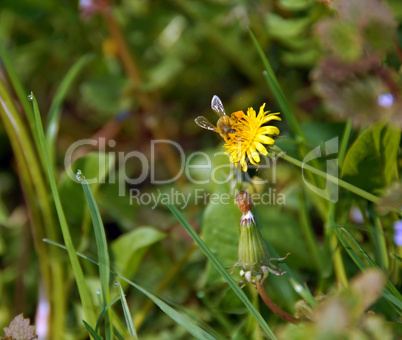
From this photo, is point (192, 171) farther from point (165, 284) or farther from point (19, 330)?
point (19, 330)

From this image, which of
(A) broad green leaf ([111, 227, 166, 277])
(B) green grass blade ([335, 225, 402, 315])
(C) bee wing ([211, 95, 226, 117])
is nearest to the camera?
(B) green grass blade ([335, 225, 402, 315])

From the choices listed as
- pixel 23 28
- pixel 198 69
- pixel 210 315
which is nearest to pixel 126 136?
pixel 198 69

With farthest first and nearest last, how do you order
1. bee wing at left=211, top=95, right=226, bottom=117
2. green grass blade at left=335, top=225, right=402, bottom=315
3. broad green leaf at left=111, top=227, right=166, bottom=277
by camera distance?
broad green leaf at left=111, top=227, right=166, bottom=277 → bee wing at left=211, top=95, right=226, bottom=117 → green grass blade at left=335, top=225, right=402, bottom=315

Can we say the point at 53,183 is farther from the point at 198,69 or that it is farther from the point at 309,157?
the point at 198,69

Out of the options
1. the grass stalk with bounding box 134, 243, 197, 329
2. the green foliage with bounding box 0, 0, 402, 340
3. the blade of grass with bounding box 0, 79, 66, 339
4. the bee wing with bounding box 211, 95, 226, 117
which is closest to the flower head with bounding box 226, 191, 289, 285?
the green foliage with bounding box 0, 0, 402, 340

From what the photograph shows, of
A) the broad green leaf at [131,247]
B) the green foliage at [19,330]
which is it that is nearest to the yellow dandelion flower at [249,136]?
the broad green leaf at [131,247]

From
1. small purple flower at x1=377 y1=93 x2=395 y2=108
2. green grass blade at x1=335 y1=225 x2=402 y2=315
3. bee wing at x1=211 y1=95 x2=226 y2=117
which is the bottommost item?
green grass blade at x1=335 y1=225 x2=402 y2=315
